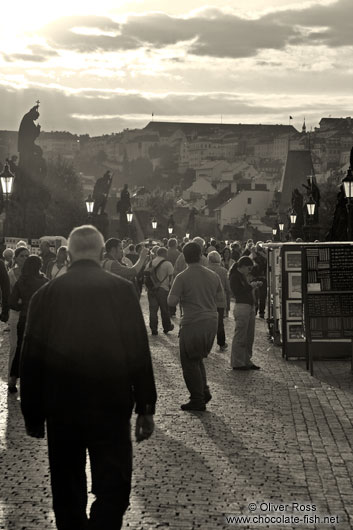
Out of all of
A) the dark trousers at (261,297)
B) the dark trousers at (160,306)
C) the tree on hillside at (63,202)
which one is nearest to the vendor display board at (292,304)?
the dark trousers at (160,306)

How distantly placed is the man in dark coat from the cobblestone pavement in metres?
1.10

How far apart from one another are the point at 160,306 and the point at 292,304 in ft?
15.9

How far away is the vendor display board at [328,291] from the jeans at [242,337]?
2.78ft

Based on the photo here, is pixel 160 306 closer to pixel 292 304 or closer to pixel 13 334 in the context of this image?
pixel 292 304

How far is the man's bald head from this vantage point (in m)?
6.43

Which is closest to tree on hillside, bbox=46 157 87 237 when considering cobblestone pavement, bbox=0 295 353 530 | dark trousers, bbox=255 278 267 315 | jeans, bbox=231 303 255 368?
dark trousers, bbox=255 278 267 315

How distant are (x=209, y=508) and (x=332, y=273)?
882cm

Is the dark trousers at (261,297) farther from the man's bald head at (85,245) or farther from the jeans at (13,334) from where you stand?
the man's bald head at (85,245)

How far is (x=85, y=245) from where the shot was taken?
6.43 meters

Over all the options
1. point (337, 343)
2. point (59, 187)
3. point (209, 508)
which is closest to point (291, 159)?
point (59, 187)

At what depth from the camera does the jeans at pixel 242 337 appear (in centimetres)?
1655

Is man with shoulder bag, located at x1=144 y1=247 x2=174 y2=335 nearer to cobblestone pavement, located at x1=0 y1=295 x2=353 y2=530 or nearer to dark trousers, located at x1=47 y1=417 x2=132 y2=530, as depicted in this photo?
cobblestone pavement, located at x1=0 y1=295 x2=353 y2=530

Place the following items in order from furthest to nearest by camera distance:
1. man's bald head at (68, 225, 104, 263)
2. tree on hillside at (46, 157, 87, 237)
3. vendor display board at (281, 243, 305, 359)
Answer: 1. tree on hillside at (46, 157, 87, 237)
2. vendor display board at (281, 243, 305, 359)
3. man's bald head at (68, 225, 104, 263)

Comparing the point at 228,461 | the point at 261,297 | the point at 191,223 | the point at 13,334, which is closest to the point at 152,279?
the point at 261,297
